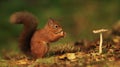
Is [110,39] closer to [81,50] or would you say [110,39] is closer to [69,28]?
[81,50]

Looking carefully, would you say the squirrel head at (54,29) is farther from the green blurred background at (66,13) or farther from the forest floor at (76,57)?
the green blurred background at (66,13)

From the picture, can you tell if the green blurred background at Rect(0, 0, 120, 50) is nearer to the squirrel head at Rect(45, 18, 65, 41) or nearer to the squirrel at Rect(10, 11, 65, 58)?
the squirrel at Rect(10, 11, 65, 58)

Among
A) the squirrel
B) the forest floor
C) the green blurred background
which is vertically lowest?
the forest floor

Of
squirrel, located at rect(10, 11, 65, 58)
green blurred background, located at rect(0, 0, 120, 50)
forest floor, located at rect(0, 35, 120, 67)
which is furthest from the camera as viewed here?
green blurred background, located at rect(0, 0, 120, 50)

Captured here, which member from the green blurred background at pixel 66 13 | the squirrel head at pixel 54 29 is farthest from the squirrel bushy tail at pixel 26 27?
the green blurred background at pixel 66 13

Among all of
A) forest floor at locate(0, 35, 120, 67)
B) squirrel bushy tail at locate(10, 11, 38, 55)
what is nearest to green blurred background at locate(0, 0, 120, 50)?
forest floor at locate(0, 35, 120, 67)

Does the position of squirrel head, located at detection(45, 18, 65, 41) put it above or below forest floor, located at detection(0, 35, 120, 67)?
above

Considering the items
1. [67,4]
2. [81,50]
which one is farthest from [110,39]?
[67,4]

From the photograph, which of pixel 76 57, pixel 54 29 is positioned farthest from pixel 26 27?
pixel 76 57
